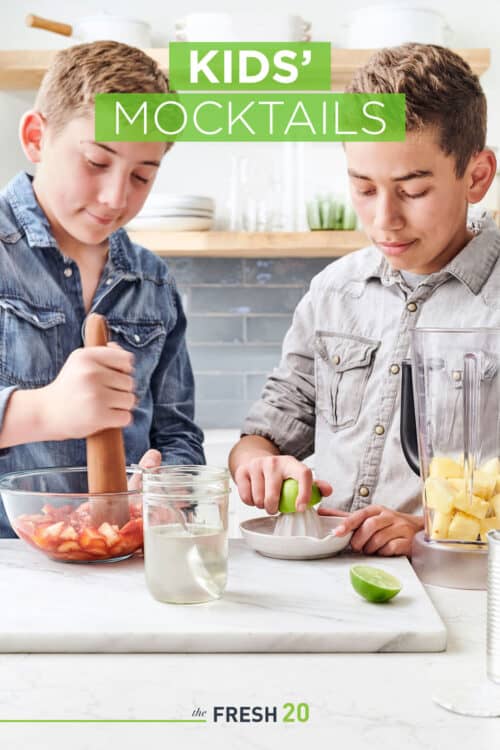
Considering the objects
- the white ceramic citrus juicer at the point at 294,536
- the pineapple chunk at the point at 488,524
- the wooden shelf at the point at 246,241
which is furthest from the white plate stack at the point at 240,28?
the pineapple chunk at the point at 488,524

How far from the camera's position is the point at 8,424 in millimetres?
1087

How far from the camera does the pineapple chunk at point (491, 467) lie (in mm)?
951

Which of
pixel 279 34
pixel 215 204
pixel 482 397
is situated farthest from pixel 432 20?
pixel 482 397

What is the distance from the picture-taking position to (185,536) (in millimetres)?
862

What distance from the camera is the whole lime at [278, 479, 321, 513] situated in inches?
40.3

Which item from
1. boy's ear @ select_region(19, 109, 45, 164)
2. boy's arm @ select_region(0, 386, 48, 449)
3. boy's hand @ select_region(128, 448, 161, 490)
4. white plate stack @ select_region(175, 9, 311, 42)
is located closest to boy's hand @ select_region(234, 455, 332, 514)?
boy's hand @ select_region(128, 448, 161, 490)

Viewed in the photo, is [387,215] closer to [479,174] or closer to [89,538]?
[479,174]

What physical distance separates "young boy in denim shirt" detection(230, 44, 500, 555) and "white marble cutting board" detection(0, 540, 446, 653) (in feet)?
0.45

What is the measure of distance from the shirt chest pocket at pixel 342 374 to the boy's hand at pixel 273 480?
336 mm

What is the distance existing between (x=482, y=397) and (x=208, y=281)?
2.03 meters

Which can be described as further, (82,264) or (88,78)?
(82,264)

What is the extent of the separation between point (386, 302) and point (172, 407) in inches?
15.4

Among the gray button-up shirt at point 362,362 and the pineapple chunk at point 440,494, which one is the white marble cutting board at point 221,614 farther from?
the gray button-up shirt at point 362,362

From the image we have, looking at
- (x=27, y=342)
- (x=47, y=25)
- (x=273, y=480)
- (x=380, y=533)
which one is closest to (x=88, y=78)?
(x=27, y=342)
